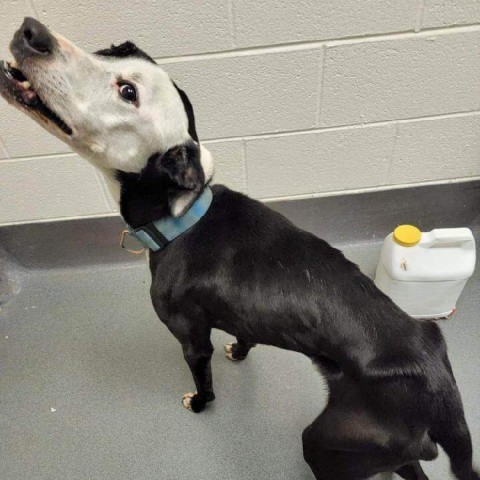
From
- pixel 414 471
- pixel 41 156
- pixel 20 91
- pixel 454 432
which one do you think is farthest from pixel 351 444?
pixel 41 156

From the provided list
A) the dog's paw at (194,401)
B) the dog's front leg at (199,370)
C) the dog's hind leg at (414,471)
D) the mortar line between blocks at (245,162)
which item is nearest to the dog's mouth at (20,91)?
the dog's front leg at (199,370)

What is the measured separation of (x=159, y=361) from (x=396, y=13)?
4.65 feet

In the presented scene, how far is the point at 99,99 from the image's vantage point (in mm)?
799

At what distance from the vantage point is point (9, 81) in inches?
29.9

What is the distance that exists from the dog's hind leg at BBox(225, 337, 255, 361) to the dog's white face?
784 millimetres

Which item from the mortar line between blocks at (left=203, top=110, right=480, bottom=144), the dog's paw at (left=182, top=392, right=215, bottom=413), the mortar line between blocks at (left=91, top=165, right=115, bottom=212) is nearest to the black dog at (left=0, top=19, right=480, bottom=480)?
the dog's paw at (left=182, top=392, right=215, bottom=413)

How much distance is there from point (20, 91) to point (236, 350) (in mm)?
1052

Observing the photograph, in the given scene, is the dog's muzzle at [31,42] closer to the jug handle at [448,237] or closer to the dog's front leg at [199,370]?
the dog's front leg at [199,370]

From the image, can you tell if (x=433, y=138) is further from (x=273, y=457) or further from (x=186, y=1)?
(x=273, y=457)

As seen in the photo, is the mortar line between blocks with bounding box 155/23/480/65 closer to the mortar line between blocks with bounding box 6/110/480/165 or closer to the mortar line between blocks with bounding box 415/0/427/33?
the mortar line between blocks with bounding box 415/0/427/33

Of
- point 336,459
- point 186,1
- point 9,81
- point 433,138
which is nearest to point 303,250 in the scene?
point 336,459

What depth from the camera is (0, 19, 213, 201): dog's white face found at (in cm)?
76

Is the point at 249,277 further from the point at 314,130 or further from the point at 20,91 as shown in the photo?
the point at 314,130

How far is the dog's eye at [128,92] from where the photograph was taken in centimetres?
82
